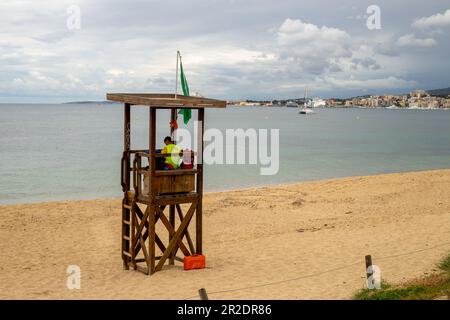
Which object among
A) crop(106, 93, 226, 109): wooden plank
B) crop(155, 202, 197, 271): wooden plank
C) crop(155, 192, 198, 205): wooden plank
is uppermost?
crop(106, 93, 226, 109): wooden plank

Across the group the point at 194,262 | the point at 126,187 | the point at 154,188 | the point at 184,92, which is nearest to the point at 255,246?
the point at 194,262

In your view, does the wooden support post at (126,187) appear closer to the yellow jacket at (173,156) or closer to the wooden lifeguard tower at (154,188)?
the wooden lifeguard tower at (154,188)

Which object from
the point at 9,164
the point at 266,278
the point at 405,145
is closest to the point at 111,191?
the point at 9,164

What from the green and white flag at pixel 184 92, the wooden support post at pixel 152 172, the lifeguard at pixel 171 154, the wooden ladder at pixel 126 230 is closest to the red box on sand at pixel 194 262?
the wooden support post at pixel 152 172

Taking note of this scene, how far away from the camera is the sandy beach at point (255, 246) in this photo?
38.6ft

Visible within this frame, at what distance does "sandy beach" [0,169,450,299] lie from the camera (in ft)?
38.6

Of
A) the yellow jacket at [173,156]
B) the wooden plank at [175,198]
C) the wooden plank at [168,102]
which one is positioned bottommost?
the wooden plank at [175,198]

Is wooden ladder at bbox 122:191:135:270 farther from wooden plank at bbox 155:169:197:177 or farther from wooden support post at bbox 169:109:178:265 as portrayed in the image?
wooden plank at bbox 155:169:197:177

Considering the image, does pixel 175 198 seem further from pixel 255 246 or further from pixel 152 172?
pixel 255 246

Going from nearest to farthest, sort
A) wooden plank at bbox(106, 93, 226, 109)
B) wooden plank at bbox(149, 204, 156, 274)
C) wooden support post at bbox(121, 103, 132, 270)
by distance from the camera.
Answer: wooden plank at bbox(106, 93, 226, 109)
wooden plank at bbox(149, 204, 156, 274)
wooden support post at bbox(121, 103, 132, 270)

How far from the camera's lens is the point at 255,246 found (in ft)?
53.7

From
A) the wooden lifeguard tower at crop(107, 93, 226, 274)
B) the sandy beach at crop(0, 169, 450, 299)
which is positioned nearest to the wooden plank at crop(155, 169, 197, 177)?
the wooden lifeguard tower at crop(107, 93, 226, 274)
